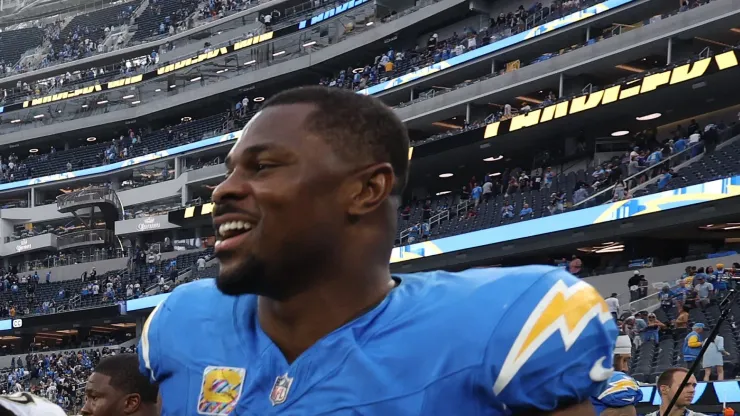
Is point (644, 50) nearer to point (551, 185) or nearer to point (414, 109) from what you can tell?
point (551, 185)

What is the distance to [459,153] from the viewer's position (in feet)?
102

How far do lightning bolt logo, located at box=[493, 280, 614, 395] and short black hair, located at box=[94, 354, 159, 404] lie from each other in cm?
236

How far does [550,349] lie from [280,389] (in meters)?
0.50

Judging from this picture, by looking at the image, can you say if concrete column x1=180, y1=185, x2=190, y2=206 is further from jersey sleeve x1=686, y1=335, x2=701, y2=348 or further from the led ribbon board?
jersey sleeve x1=686, y1=335, x2=701, y2=348

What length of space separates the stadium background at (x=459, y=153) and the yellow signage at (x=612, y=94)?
56 millimetres

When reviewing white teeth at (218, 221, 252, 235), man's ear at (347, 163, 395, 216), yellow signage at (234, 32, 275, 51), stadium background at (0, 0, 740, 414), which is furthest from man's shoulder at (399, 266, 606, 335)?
yellow signage at (234, 32, 275, 51)

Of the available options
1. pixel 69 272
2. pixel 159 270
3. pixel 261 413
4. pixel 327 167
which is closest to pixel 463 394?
pixel 261 413

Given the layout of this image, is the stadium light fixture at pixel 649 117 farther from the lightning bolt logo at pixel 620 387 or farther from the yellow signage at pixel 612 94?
the lightning bolt logo at pixel 620 387

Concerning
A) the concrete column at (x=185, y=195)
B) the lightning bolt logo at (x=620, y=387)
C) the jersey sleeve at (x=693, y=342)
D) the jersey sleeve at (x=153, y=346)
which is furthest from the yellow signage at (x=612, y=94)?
the jersey sleeve at (x=153, y=346)

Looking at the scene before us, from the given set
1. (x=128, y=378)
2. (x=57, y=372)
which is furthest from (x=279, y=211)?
(x=57, y=372)

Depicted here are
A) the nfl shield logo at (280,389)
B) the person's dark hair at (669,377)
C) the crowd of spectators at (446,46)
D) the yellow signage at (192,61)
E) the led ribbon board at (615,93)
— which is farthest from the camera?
the yellow signage at (192,61)

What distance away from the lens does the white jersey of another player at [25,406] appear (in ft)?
6.48

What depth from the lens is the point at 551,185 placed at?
25609 mm

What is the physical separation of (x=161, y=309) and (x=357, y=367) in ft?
1.89
